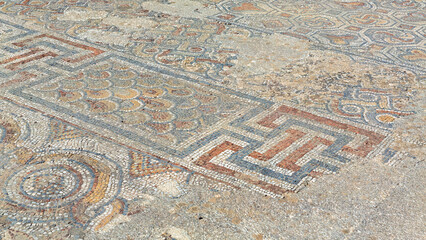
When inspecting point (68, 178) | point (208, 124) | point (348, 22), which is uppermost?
point (68, 178)

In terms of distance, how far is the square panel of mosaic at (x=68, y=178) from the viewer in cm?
367

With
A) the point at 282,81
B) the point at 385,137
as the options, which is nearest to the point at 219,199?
the point at 385,137

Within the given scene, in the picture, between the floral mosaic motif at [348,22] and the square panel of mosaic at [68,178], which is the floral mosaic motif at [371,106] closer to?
the floral mosaic motif at [348,22]

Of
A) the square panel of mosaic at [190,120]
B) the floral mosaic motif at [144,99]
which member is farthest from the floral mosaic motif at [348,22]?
the floral mosaic motif at [144,99]

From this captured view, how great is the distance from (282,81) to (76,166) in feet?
9.00

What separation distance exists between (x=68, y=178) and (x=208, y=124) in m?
1.50

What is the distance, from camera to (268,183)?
414cm

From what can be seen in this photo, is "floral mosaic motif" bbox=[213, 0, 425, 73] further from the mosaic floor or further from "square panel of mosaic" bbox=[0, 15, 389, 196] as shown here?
"square panel of mosaic" bbox=[0, 15, 389, 196]

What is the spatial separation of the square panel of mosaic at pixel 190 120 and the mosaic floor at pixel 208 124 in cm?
2

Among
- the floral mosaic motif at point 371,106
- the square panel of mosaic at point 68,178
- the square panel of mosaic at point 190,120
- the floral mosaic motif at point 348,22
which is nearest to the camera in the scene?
the square panel of mosaic at point 68,178

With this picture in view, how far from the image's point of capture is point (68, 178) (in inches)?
161

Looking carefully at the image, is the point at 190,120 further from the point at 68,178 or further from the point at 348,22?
the point at 348,22

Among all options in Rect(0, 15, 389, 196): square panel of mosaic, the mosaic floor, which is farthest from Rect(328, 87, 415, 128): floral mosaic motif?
Rect(0, 15, 389, 196): square panel of mosaic

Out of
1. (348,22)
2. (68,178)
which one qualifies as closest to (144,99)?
(68,178)
